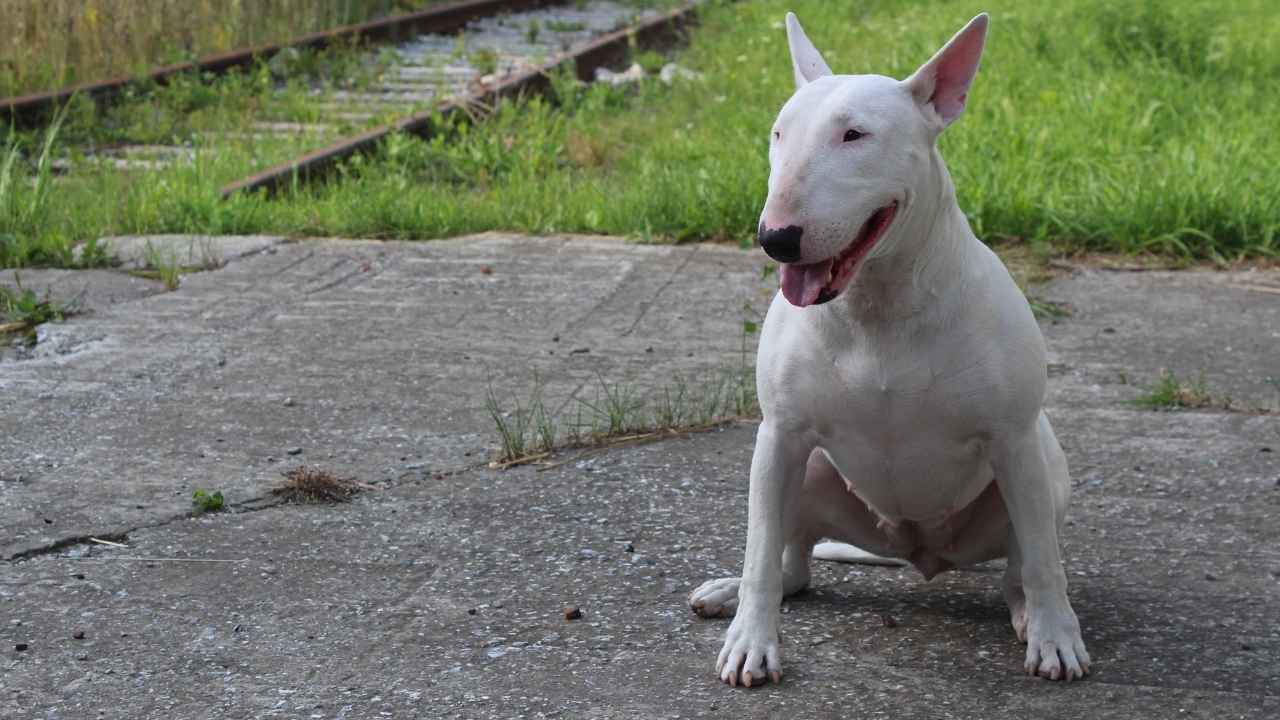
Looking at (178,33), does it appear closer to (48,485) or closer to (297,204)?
(297,204)

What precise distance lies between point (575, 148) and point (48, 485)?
495 cm

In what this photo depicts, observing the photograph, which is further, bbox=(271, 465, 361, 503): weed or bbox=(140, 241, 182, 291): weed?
bbox=(140, 241, 182, 291): weed

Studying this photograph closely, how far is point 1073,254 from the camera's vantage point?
6277 millimetres

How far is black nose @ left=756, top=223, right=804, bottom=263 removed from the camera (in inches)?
104

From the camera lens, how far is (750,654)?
2930 millimetres

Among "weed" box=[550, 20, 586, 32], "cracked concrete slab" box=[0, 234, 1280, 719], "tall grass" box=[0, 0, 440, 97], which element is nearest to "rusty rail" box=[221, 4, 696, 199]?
"weed" box=[550, 20, 586, 32]

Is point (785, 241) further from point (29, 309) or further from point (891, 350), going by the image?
point (29, 309)

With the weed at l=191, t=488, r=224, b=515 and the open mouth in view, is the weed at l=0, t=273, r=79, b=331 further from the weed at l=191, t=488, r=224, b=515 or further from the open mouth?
the open mouth

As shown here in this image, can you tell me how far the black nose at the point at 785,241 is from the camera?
8.64ft

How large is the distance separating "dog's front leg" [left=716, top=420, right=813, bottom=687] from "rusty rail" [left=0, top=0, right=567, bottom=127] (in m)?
6.54

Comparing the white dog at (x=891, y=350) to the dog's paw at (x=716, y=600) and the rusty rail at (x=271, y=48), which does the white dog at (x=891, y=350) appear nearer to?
the dog's paw at (x=716, y=600)

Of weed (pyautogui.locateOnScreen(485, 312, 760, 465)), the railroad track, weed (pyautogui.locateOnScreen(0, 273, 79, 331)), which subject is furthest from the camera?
the railroad track

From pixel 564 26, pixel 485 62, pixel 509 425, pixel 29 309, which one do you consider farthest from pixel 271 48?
pixel 509 425

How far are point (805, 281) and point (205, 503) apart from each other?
5.93 feet
